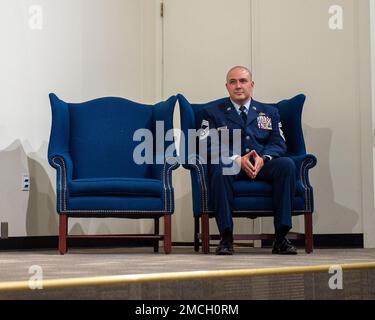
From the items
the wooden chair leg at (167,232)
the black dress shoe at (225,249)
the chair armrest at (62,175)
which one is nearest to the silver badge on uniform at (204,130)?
the wooden chair leg at (167,232)

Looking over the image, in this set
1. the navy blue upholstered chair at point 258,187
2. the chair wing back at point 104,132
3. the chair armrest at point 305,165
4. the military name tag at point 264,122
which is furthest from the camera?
the chair wing back at point 104,132

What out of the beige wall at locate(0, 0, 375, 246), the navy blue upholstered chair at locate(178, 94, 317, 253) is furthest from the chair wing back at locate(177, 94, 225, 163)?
the beige wall at locate(0, 0, 375, 246)

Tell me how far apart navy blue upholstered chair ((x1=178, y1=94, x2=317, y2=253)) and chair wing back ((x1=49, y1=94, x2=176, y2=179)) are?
0.83 ft

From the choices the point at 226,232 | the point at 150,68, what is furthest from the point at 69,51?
the point at 226,232

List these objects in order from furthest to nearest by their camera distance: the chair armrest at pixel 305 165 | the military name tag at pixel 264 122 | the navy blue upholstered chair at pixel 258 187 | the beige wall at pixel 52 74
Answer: the beige wall at pixel 52 74 < the military name tag at pixel 264 122 < the chair armrest at pixel 305 165 < the navy blue upholstered chair at pixel 258 187

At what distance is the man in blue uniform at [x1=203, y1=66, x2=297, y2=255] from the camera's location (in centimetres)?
396

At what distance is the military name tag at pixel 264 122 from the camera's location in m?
4.34

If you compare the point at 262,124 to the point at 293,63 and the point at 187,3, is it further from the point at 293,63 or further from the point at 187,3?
the point at 187,3

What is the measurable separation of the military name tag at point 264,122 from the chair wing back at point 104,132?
0.57 meters

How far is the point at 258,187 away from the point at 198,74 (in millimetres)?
1584

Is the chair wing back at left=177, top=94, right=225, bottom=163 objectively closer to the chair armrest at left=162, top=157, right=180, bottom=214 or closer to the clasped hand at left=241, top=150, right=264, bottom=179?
the chair armrest at left=162, top=157, right=180, bottom=214

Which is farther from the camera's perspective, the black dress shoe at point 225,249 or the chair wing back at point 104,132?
the chair wing back at point 104,132

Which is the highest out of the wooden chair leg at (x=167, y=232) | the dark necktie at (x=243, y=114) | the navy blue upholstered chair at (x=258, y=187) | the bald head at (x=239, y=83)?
the bald head at (x=239, y=83)

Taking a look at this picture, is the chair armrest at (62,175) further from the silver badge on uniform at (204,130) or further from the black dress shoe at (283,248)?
the black dress shoe at (283,248)
